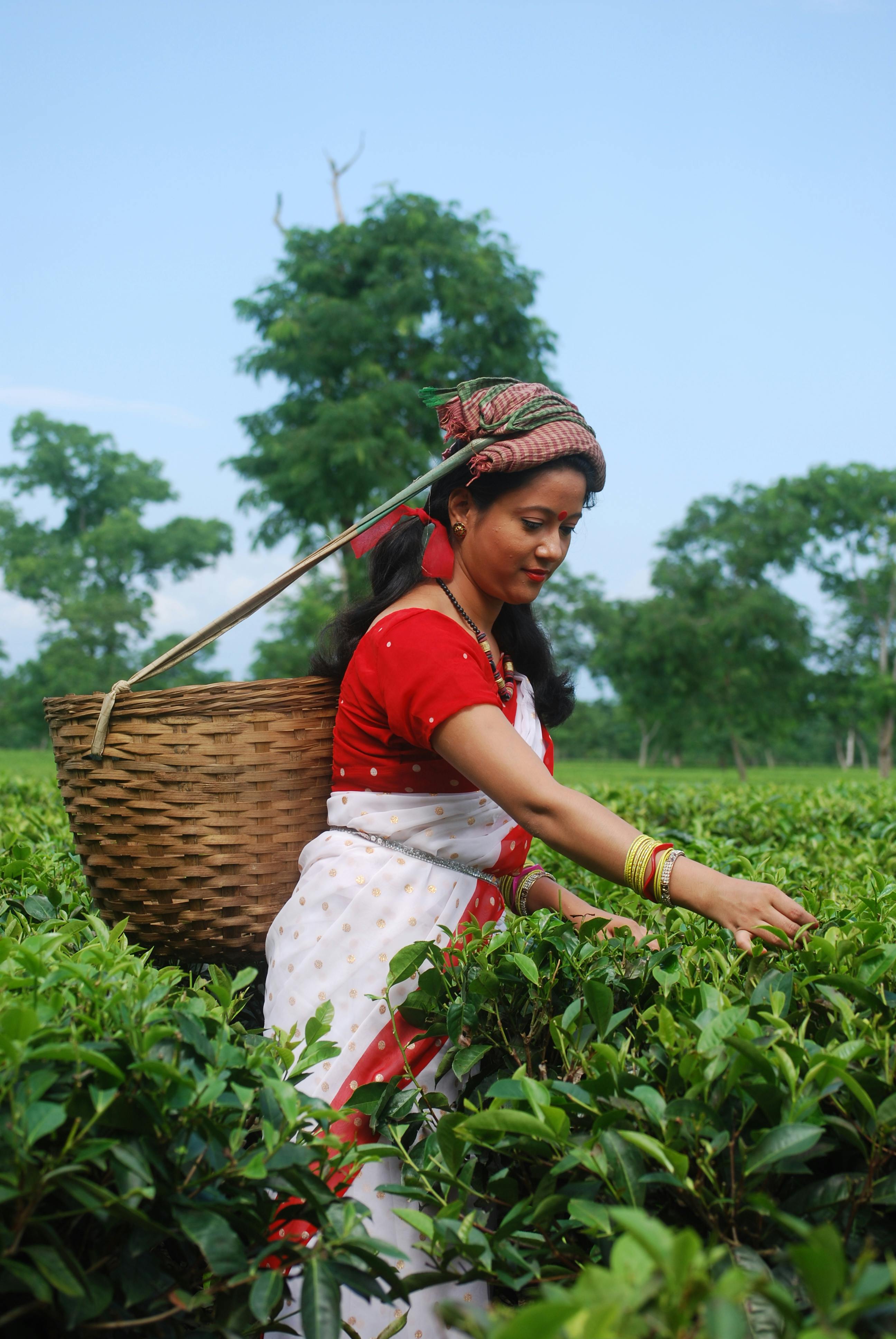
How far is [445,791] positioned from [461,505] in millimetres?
650

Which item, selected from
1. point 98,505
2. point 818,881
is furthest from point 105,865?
point 98,505

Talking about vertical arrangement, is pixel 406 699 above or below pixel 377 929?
above

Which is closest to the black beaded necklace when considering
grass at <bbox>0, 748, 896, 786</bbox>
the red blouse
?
the red blouse

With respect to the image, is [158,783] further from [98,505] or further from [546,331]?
[98,505]

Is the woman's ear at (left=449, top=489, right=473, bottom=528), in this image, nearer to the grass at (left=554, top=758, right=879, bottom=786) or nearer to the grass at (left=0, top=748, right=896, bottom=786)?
the grass at (left=0, top=748, right=896, bottom=786)

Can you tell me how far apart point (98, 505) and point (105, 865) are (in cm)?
4539

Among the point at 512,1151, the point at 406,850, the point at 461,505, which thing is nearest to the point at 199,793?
the point at 406,850

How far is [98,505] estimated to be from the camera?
44.5m

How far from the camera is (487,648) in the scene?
236 centimetres

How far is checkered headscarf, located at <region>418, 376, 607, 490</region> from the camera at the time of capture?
211 cm

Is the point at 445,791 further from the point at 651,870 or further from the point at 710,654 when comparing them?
the point at 710,654

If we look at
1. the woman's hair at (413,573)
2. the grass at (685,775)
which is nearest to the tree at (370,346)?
the grass at (685,775)

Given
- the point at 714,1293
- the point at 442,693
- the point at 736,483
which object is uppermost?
the point at 736,483

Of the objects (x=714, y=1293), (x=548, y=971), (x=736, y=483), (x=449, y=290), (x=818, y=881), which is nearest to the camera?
(x=714, y=1293)
